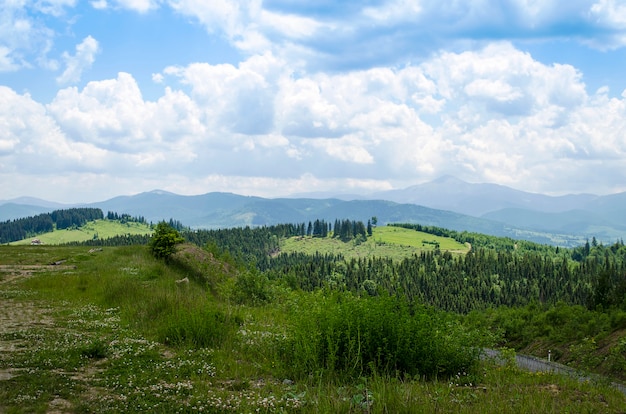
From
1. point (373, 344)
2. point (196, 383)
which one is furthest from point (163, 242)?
point (373, 344)

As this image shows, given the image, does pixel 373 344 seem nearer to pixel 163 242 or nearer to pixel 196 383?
pixel 196 383

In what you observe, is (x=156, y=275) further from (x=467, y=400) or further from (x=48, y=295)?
(x=467, y=400)

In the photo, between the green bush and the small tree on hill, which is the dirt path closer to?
the green bush

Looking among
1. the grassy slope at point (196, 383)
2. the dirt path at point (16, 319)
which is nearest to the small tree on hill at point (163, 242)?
the dirt path at point (16, 319)

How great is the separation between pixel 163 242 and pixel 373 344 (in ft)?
109

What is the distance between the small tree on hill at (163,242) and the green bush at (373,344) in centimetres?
3083

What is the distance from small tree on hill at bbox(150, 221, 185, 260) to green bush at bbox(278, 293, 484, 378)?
3083 cm

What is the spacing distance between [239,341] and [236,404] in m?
5.22

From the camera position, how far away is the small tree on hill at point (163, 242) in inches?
1561

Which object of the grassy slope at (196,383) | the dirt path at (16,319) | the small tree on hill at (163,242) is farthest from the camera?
the small tree on hill at (163,242)

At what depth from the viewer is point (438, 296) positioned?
184 meters

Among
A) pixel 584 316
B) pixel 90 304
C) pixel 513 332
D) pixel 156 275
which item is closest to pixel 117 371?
pixel 90 304

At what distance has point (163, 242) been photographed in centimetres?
3984

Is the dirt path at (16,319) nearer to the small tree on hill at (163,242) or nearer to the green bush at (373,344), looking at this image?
the green bush at (373,344)
